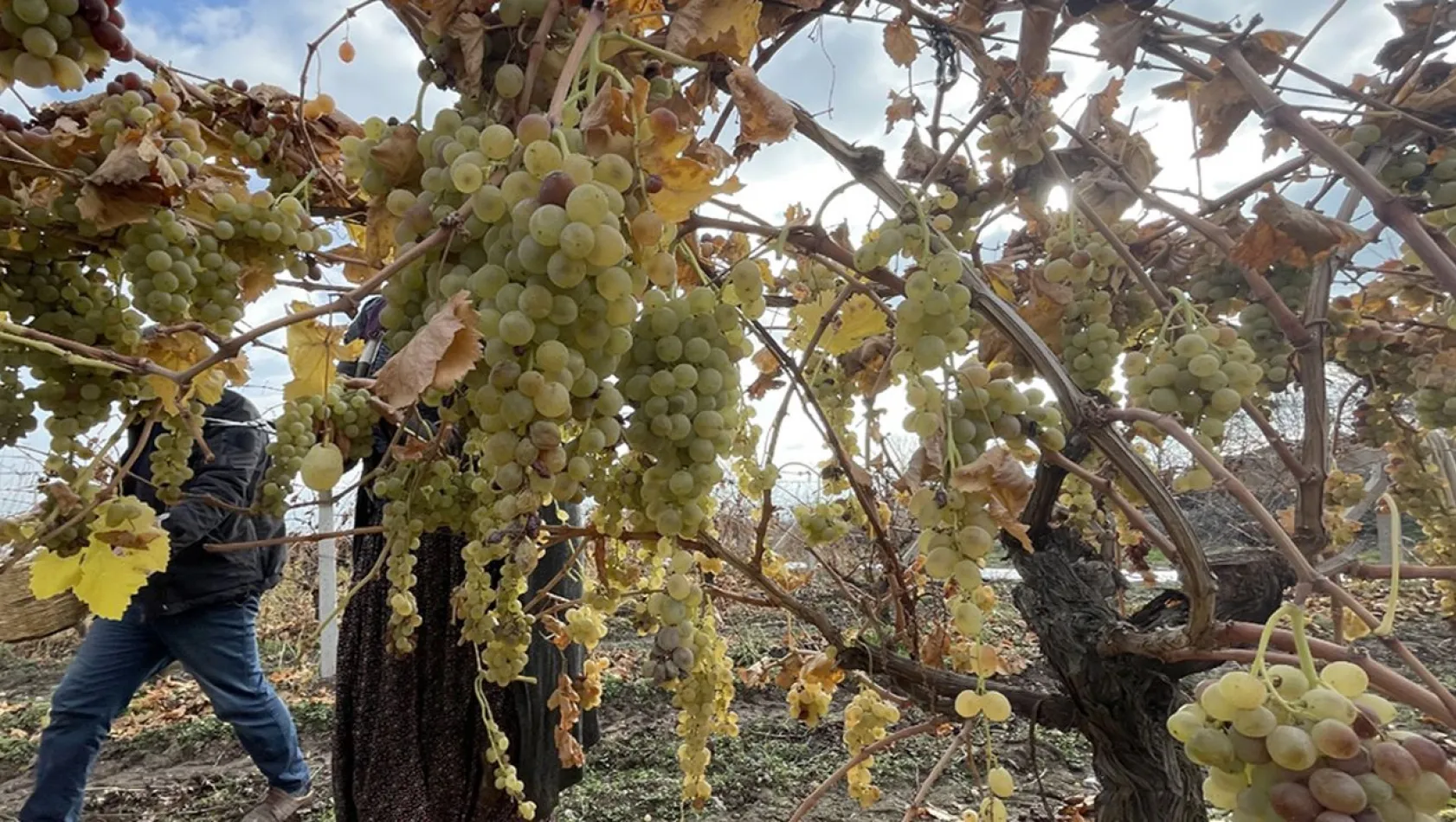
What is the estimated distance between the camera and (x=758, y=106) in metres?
0.63

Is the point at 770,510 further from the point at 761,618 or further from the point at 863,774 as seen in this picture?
the point at 761,618

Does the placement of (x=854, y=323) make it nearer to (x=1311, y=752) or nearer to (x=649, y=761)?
(x=1311, y=752)

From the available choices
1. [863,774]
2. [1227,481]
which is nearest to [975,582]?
[1227,481]

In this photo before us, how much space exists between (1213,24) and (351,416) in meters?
1.35

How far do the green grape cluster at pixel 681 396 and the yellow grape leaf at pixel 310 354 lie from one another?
0.38m

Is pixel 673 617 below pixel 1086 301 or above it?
below

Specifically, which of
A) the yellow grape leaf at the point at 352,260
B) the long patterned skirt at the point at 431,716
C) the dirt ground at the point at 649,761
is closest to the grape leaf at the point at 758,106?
the yellow grape leaf at the point at 352,260

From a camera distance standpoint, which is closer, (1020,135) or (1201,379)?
(1201,379)

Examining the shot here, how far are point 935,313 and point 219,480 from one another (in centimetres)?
242

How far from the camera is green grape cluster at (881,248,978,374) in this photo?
664 millimetres

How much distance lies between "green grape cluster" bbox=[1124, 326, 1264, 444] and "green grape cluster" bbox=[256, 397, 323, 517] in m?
1.18

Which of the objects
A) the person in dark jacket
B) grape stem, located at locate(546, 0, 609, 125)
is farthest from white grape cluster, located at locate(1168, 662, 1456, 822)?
the person in dark jacket

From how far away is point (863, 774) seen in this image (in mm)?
1754

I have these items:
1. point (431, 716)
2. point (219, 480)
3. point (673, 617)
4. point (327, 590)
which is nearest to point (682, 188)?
point (673, 617)
